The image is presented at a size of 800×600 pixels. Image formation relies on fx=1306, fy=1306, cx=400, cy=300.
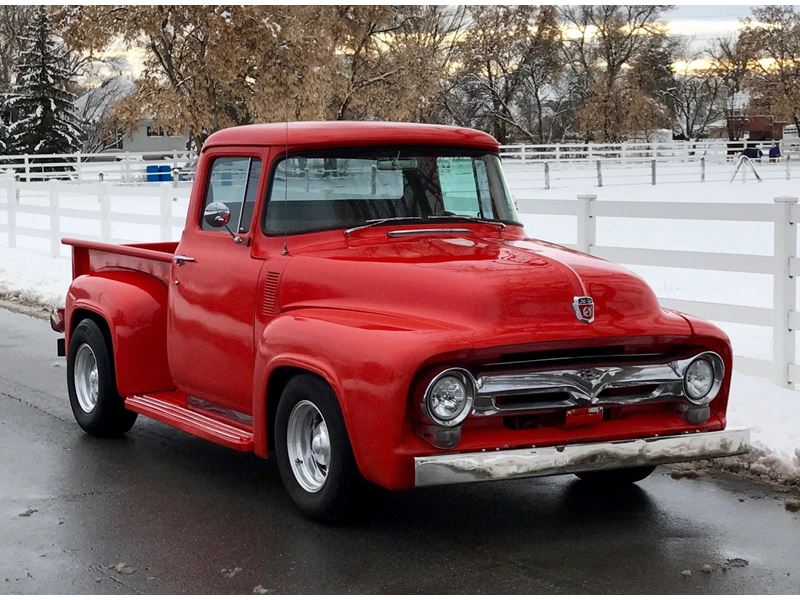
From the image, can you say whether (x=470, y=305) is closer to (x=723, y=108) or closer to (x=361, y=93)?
(x=361, y=93)

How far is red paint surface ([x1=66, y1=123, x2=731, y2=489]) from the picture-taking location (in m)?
5.61

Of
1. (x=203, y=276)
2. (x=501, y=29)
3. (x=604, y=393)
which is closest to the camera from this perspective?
(x=604, y=393)

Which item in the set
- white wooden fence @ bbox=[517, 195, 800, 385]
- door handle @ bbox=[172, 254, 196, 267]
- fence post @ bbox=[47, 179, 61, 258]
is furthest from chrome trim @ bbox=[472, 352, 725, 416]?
fence post @ bbox=[47, 179, 61, 258]

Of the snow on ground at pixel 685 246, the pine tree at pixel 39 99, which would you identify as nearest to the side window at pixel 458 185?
the snow on ground at pixel 685 246

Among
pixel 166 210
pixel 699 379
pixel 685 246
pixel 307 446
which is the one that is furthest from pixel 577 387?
pixel 685 246

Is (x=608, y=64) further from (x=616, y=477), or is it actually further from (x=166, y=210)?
(x=616, y=477)

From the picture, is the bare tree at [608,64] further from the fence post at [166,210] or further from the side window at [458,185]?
the side window at [458,185]

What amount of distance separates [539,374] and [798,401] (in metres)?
3.34

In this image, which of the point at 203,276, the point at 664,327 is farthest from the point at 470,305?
the point at 203,276

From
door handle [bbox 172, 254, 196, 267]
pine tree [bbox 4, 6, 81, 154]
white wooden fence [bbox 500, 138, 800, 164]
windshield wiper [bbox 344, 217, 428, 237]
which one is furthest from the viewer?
pine tree [bbox 4, 6, 81, 154]

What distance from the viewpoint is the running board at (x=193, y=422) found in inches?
259

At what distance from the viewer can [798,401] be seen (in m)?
8.42

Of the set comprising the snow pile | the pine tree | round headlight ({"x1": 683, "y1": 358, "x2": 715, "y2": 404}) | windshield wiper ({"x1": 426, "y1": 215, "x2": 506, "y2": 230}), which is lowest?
the snow pile

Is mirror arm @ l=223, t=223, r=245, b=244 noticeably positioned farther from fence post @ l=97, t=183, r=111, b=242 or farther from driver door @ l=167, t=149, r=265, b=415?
fence post @ l=97, t=183, r=111, b=242
